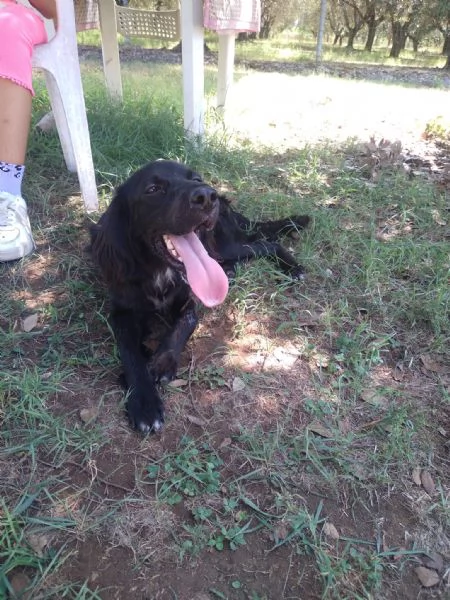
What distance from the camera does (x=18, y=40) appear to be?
235 cm

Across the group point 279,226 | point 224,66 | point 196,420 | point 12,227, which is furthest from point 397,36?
point 196,420

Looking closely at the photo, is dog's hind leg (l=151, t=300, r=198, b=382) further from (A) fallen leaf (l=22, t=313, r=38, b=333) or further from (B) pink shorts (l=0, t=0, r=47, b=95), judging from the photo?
(B) pink shorts (l=0, t=0, r=47, b=95)

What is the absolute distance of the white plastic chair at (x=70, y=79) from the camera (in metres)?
2.58

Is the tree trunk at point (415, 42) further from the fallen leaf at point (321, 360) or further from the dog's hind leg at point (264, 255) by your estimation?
the fallen leaf at point (321, 360)

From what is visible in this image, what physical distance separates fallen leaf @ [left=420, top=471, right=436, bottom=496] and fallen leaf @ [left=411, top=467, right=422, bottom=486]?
0.01 metres

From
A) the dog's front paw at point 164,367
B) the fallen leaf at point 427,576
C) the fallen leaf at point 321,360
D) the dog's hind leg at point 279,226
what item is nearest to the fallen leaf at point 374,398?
the fallen leaf at point 321,360

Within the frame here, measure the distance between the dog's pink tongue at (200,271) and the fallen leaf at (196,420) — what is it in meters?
0.49

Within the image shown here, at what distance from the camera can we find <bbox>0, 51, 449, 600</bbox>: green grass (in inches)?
52.4

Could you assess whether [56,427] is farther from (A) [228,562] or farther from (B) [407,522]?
(B) [407,522]

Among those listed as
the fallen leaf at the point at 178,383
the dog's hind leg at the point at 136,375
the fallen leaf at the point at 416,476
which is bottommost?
the fallen leaf at the point at 416,476

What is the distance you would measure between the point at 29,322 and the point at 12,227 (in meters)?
0.57

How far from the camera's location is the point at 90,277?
2.56 m

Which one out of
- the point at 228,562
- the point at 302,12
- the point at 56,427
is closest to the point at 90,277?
the point at 56,427

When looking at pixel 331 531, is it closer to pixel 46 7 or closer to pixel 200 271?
pixel 200 271
